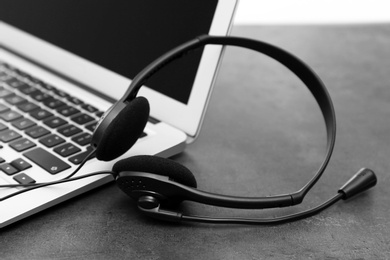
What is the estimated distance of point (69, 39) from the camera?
0.82 meters

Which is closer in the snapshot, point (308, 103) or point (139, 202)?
point (139, 202)

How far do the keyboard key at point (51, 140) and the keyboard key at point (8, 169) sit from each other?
0.06m

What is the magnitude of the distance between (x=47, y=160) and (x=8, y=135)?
79 millimetres

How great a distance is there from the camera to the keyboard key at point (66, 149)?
0.61 metres

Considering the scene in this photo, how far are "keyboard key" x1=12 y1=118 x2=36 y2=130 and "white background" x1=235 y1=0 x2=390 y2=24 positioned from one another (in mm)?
1109

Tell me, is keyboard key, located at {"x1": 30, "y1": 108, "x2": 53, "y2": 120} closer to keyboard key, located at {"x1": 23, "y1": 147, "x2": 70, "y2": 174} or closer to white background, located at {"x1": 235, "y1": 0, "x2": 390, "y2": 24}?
keyboard key, located at {"x1": 23, "y1": 147, "x2": 70, "y2": 174}

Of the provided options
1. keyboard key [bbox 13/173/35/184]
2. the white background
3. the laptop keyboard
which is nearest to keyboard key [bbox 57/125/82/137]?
the laptop keyboard

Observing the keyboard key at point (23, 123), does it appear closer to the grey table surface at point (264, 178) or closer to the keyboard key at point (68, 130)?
the keyboard key at point (68, 130)

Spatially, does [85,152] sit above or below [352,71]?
below

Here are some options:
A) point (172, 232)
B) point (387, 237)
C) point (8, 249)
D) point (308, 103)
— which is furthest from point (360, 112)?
point (8, 249)

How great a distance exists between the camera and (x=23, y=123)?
67cm

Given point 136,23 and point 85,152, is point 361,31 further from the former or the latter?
point 85,152

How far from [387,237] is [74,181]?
33 centimetres

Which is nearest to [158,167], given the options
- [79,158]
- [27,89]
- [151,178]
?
[151,178]
